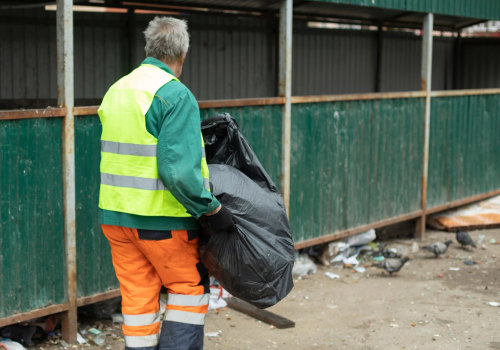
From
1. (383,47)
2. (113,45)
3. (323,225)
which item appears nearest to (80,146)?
(113,45)

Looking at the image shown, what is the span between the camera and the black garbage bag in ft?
11.4

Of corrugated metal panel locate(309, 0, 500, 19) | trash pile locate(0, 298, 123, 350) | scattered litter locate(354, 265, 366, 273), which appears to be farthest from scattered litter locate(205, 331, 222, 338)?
corrugated metal panel locate(309, 0, 500, 19)

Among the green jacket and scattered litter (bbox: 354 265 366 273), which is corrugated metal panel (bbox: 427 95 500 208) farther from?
the green jacket

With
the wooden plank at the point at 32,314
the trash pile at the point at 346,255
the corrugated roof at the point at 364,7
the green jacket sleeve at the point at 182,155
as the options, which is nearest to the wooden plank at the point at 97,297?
the wooden plank at the point at 32,314

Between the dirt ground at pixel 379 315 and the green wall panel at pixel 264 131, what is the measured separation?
121 cm

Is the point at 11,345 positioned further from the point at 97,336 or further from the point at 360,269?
the point at 360,269

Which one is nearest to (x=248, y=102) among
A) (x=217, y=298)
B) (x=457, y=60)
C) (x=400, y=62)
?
(x=217, y=298)

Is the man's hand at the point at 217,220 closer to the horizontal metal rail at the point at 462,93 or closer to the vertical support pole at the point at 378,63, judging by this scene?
the horizontal metal rail at the point at 462,93

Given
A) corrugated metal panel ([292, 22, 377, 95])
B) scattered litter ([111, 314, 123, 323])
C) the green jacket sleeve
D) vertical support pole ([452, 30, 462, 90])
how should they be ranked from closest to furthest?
1. the green jacket sleeve
2. scattered litter ([111, 314, 123, 323])
3. corrugated metal panel ([292, 22, 377, 95])
4. vertical support pole ([452, 30, 462, 90])

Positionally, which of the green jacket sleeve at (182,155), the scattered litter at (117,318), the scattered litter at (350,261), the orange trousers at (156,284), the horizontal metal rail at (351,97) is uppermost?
the horizontal metal rail at (351,97)

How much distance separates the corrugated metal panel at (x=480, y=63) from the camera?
38.6 ft

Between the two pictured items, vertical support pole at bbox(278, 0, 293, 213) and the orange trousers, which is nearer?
the orange trousers

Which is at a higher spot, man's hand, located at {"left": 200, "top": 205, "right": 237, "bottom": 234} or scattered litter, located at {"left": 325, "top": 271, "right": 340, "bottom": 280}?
man's hand, located at {"left": 200, "top": 205, "right": 237, "bottom": 234}

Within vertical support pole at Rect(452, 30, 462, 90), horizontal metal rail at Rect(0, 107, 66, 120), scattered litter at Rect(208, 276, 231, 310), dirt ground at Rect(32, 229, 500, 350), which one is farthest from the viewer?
vertical support pole at Rect(452, 30, 462, 90)
